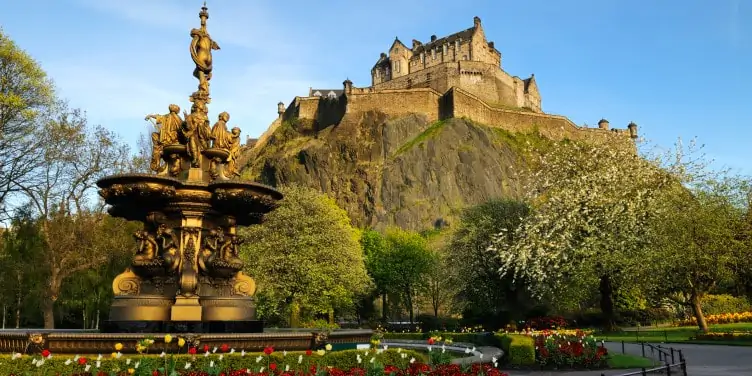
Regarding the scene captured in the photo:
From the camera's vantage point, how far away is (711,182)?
107 ft

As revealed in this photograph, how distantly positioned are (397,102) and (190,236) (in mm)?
86898

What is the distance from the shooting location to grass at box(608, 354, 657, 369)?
1652 cm

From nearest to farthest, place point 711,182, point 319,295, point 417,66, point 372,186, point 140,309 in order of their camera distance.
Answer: point 140,309 → point 711,182 → point 319,295 → point 372,186 → point 417,66

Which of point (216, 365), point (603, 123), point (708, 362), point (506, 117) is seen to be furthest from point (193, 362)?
point (603, 123)

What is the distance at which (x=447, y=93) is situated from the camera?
9919cm

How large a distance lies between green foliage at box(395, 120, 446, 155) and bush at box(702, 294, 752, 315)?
171ft

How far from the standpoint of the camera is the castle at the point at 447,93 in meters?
98.5

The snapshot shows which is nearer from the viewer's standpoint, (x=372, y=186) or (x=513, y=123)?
(x=372, y=186)

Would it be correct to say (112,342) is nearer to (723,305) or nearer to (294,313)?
(294,313)

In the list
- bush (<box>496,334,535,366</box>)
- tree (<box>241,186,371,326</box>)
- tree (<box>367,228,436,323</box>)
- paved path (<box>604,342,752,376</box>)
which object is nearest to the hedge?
bush (<box>496,334,535,366</box>)

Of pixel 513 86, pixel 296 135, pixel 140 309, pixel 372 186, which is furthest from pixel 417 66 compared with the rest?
pixel 140 309

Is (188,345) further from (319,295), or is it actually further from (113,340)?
(319,295)

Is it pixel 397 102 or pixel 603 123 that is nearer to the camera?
pixel 397 102

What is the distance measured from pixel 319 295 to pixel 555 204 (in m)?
17.0
